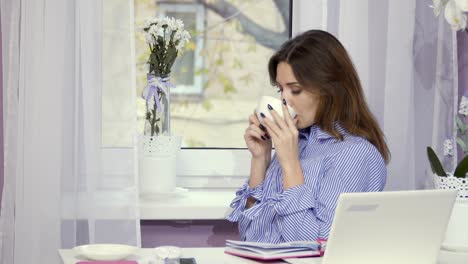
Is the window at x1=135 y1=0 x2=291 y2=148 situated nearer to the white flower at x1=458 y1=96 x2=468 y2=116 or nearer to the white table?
the white flower at x1=458 y1=96 x2=468 y2=116

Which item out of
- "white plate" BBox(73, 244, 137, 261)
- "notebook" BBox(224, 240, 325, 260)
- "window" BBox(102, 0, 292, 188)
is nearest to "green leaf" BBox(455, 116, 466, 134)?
"window" BBox(102, 0, 292, 188)

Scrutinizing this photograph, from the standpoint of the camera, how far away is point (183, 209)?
9.60 feet

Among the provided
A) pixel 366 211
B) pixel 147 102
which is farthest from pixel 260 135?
pixel 366 211

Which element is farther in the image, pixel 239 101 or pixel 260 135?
pixel 239 101

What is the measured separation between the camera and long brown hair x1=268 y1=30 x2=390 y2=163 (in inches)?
105

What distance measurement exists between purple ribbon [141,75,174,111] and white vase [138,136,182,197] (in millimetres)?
120

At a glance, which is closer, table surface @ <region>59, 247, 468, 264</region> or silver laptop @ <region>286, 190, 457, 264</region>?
silver laptop @ <region>286, 190, 457, 264</region>

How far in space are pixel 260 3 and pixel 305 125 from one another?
85cm

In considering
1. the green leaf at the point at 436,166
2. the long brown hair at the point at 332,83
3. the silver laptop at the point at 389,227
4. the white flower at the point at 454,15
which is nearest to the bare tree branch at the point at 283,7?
the long brown hair at the point at 332,83

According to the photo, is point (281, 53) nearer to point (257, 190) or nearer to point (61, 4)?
point (257, 190)

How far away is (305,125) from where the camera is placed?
2693mm

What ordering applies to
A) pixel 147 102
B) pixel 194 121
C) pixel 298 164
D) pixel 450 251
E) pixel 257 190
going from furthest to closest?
pixel 194 121 < pixel 147 102 < pixel 257 190 < pixel 298 164 < pixel 450 251

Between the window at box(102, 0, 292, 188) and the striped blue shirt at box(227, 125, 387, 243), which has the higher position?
the window at box(102, 0, 292, 188)

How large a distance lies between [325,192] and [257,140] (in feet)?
1.26
